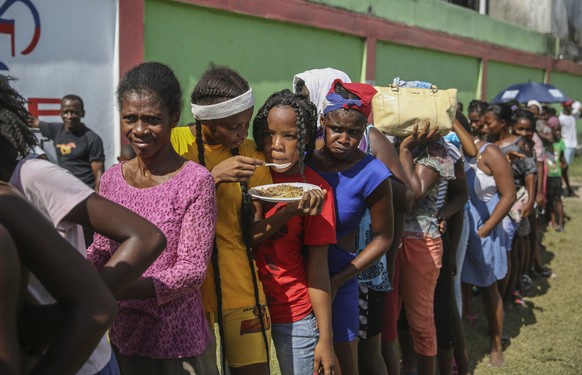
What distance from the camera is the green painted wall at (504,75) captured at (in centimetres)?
1415

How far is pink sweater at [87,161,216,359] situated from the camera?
6.67 ft

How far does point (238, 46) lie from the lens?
7680 mm

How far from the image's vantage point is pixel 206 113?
7.77 ft

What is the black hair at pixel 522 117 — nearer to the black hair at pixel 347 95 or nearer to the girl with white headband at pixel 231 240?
the black hair at pixel 347 95

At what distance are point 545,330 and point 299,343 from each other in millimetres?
3630

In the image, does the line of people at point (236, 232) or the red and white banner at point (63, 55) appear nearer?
the line of people at point (236, 232)

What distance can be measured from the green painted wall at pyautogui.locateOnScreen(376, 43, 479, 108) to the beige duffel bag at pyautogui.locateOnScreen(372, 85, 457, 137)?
6.81 metres

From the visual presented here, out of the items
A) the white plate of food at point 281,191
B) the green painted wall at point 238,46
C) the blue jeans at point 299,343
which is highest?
the green painted wall at point 238,46

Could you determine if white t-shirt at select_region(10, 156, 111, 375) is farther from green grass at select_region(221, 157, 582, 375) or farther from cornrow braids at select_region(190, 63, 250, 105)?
green grass at select_region(221, 157, 582, 375)

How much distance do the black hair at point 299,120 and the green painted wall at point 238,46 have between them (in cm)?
434

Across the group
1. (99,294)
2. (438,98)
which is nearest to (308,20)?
(438,98)

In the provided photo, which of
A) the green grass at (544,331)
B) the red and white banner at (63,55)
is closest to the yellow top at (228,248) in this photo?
the green grass at (544,331)

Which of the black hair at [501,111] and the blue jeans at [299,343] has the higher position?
the black hair at [501,111]

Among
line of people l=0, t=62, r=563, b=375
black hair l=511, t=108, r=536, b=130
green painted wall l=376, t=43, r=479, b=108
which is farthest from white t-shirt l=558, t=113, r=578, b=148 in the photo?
line of people l=0, t=62, r=563, b=375
